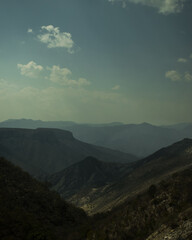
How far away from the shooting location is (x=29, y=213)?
70.6 metres

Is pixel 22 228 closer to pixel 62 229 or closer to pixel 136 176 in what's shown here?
pixel 62 229

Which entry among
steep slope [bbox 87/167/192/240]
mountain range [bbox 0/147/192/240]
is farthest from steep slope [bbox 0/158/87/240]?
steep slope [bbox 87/167/192/240]

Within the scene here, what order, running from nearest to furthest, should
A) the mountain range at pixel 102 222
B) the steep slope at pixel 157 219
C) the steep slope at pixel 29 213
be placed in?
the steep slope at pixel 157 219
the mountain range at pixel 102 222
the steep slope at pixel 29 213

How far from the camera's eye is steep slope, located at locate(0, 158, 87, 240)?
5388cm

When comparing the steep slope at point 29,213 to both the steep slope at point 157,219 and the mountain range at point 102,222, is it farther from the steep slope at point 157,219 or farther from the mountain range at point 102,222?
the steep slope at point 157,219

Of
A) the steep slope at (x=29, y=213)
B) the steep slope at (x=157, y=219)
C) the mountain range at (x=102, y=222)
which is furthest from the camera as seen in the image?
the steep slope at (x=29, y=213)

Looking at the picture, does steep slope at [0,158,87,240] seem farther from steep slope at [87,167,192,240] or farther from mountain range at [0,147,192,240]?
steep slope at [87,167,192,240]

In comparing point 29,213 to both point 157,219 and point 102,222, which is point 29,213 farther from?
A: point 157,219

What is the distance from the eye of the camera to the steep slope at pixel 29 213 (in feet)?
177

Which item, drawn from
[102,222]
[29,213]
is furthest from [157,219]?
[29,213]

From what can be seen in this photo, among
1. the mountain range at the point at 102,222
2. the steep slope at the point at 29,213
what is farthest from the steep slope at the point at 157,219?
the steep slope at the point at 29,213

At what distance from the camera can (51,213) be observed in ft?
258

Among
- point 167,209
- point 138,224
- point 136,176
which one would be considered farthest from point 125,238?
point 136,176

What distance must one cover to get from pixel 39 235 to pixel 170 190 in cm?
3397
